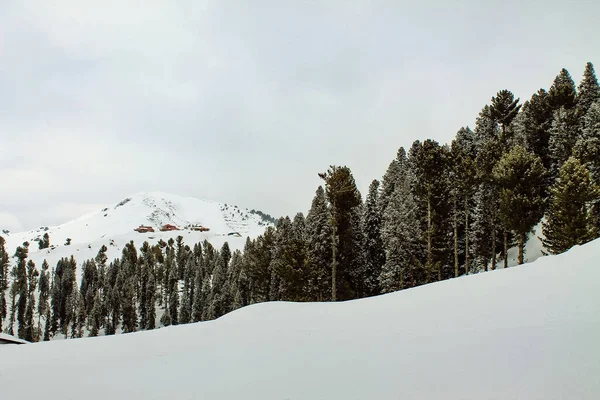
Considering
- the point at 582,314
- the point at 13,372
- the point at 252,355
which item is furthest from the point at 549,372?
the point at 13,372

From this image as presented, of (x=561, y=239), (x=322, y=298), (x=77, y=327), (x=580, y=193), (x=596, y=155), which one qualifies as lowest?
(x=77, y=327)

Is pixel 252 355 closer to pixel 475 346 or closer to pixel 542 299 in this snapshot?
pixel 475 346

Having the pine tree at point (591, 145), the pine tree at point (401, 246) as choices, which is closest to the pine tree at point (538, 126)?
the pine tree at point (591, 145)

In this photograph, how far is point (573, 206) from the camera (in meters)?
28.4

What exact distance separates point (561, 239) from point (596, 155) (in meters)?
15.4

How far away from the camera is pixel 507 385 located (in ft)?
18.3

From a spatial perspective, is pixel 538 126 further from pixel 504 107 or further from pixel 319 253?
pixel 319 253

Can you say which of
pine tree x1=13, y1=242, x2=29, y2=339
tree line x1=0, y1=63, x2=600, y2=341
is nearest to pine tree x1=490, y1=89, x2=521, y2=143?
tree line x1=0, y1=63, x2=600, y2=341

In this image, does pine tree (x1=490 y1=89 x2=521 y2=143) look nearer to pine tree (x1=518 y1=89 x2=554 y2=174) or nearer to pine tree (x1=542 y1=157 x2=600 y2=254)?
pine tree (x1=518 y1=89 x2=554 y2=174)

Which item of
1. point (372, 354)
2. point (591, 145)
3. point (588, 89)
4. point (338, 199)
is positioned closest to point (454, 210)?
point (338, 199)

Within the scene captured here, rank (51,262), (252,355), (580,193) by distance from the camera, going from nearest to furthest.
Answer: (252,355) < (580,193) < (51,262)

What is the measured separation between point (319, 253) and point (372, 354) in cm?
3119

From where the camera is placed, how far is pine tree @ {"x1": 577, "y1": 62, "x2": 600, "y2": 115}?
176 feet

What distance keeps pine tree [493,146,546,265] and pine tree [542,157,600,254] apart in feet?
5.02
